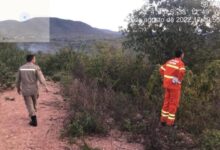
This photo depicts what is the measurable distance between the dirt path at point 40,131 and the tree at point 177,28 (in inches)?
157

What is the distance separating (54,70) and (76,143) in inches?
Answer: 495

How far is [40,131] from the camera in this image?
978 cm

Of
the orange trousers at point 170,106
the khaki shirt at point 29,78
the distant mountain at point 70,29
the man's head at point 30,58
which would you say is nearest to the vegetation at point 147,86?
the orange trousers at point 170,106

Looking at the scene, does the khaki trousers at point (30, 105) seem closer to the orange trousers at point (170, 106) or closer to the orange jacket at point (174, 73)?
the orange trousers at point (170, 106)

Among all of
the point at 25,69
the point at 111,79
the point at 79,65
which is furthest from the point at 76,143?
the point at 79,65

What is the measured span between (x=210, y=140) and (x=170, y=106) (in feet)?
5.85

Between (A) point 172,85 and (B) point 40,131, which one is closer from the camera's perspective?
(B) point 40,131

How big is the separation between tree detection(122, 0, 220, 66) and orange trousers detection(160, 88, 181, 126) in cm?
466

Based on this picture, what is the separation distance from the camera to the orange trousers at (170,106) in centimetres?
989

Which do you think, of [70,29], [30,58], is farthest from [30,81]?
[70,29]

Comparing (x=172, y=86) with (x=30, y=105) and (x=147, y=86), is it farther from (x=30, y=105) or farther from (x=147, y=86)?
(x=30, y=105)

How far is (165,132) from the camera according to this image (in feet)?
30.1

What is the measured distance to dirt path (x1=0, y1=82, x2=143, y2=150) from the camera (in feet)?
28.9

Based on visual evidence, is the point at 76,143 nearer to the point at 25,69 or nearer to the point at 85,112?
the point at 85,112
